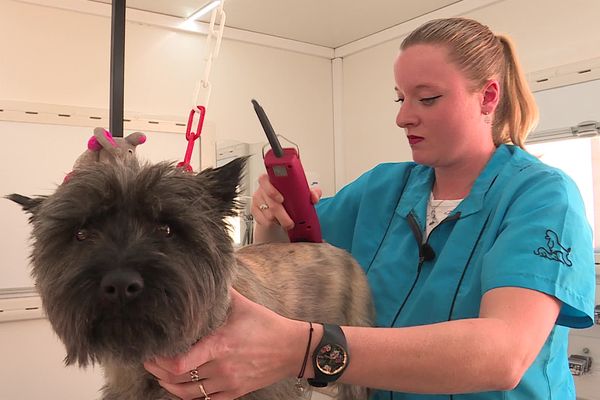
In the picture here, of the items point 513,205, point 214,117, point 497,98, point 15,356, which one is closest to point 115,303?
point 513,205

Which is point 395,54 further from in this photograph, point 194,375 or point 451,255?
point 194,375

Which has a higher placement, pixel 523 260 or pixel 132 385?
pixel 523 260

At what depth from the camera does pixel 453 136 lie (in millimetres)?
1312

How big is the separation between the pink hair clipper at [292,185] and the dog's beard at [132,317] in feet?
1.38

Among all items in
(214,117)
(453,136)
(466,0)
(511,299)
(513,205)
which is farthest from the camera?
(214,117)

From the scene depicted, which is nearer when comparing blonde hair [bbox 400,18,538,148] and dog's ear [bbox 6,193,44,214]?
dog's ear [bbox 6,193,44,214]

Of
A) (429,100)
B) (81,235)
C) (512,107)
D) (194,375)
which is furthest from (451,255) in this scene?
(81,235)

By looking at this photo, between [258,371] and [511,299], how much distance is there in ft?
1.46

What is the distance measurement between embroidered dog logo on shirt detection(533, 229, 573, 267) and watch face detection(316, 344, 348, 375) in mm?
411

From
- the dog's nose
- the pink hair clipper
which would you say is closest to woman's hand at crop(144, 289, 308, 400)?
the dog's nose

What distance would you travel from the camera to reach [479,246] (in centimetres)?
119

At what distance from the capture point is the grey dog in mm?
821

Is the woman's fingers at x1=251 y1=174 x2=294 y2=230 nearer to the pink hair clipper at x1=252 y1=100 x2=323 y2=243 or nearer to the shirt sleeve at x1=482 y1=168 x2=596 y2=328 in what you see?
the pink hair clipper at x1=252 y1=100 x2=323 y2=243

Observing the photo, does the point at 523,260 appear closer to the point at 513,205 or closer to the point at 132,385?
the point at 513,205
